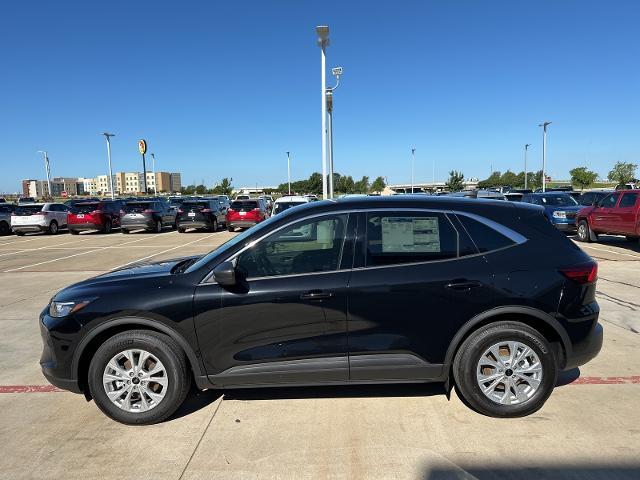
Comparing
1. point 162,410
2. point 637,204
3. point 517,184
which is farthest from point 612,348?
point 517,184

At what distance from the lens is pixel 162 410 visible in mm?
3600

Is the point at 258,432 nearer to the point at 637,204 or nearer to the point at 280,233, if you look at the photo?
the point at 280,233

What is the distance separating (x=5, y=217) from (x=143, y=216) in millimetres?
7592

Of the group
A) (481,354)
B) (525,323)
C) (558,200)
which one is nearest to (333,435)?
(481,354)

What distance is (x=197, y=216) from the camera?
22078mm

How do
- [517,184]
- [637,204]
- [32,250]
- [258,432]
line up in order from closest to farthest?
1. [258,432]
2. [637,204]
3. [32,250]
4. [517,184]

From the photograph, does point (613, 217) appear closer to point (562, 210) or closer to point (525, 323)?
Result: point (562, 210)

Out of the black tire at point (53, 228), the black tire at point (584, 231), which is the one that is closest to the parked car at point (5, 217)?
the black tire at point (53, 228)

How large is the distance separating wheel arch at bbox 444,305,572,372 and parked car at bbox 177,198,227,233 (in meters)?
19.8

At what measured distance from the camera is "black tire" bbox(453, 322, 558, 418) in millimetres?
3580

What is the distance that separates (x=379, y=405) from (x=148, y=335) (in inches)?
76.3

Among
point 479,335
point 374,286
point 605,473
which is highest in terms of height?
point 374,286

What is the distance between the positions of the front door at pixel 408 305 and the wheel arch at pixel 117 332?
121 centimetres

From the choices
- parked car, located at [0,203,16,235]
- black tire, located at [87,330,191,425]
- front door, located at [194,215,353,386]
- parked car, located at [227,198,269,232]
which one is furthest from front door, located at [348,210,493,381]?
parked car, located at [0,203,16,235]
